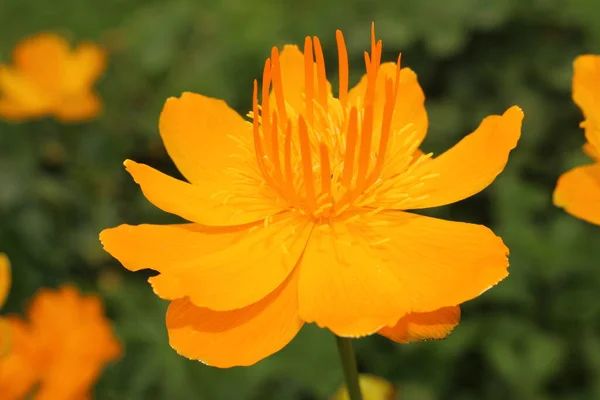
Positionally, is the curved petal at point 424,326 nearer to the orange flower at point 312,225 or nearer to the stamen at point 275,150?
the orange flower at point 312,225

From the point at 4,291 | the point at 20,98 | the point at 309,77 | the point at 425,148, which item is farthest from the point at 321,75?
the point at 20,98

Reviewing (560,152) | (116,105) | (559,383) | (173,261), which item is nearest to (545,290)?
(559,383)

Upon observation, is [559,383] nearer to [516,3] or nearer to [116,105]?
[516,3]

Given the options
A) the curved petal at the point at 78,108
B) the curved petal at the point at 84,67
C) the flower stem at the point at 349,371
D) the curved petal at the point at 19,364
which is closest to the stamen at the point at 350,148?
the flower stem at the point at 349,371

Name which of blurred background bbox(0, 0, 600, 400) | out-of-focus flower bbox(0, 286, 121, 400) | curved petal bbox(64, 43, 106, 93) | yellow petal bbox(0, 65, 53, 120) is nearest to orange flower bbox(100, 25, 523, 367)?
out-of-focus flower bbox(0, 286, 121, 400)

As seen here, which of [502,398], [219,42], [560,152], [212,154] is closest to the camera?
[212,154]

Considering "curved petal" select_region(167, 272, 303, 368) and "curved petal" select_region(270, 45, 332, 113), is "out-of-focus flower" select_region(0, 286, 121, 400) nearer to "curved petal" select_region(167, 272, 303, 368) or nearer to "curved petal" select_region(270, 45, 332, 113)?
"curved petal" select_region(167, 272, 303, 368)
